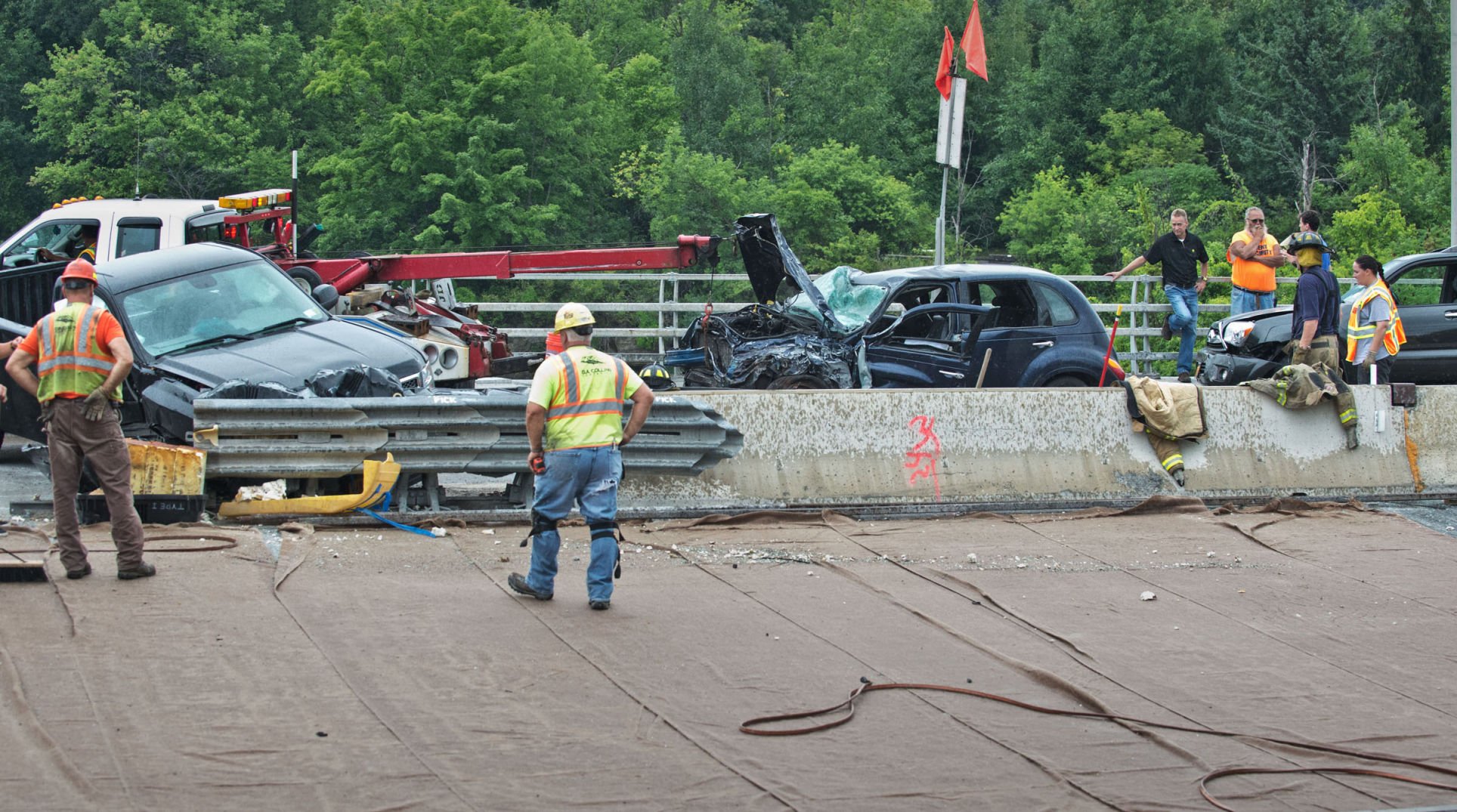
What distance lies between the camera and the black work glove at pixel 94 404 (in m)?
7.75

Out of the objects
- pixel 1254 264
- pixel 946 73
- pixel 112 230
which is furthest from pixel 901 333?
pixel 112 230

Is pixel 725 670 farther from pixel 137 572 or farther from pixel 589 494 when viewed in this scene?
pixel 137 572

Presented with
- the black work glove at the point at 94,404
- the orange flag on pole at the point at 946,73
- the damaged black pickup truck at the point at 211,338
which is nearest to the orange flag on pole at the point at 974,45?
the orange flag on pole at the point at 946,73

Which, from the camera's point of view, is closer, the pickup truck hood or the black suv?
the pickup truck hood

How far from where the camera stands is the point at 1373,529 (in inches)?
402

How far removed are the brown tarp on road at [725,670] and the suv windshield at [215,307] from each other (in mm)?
2191

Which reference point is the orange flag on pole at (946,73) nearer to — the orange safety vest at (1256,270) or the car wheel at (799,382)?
the orange safety vest at (1256,270)

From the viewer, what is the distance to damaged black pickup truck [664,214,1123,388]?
42.2 ft

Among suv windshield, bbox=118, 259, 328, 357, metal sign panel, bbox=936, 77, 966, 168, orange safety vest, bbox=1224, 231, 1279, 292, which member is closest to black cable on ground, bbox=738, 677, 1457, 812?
suv windshield, bbox=118, 259, 328, 357

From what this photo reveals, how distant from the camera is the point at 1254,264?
1733 cm

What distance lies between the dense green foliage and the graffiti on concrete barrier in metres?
20.3

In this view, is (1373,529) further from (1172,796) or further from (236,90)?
(236,90)

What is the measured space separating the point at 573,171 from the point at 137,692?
34065 millimetres

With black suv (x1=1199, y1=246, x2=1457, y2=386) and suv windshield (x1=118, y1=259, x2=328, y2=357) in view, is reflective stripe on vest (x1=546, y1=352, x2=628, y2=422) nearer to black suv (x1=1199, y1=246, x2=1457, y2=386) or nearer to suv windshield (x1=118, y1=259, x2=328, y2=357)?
suv windshield (x1=118, y1=259, x2=328, y2=357)
